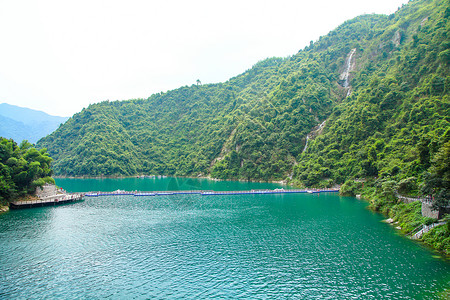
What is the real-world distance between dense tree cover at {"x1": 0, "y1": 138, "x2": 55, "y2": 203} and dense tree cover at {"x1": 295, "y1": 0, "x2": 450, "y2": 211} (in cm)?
7369

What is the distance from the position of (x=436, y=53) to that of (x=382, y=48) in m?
47.0

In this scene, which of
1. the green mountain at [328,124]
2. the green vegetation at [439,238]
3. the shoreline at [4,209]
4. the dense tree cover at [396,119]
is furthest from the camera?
the green mountain at [328,124]

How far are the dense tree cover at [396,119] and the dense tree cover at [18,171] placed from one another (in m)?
73.7

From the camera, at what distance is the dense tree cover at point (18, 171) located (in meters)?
58.0

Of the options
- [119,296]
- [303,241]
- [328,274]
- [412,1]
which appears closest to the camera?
[119,296]

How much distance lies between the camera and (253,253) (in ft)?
110

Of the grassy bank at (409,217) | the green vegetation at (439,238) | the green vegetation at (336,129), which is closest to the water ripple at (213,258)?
the green vegetation at (439,238)

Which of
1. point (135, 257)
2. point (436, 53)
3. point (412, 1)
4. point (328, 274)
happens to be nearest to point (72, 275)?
point (135, 257)

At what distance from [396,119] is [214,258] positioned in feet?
254

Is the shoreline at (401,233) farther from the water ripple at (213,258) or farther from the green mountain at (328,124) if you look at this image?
the green mountain at (328,124)

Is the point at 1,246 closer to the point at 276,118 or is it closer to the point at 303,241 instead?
the point at 303,241

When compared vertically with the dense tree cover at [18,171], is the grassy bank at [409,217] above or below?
below

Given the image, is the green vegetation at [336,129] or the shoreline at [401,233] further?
the green vegetation at [336,129]

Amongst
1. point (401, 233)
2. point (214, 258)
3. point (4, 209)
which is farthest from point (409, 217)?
point (4, 209)
